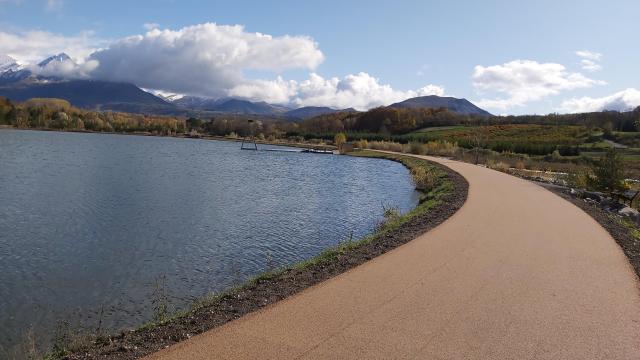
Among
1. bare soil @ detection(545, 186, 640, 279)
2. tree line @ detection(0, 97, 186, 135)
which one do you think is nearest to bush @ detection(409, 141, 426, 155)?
bare soil @ detection(545, 186, 640, 279)

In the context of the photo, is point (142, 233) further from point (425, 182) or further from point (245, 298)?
point (425, 182)

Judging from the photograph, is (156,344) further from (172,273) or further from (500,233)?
(500,233)

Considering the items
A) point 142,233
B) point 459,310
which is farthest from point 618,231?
point 142,233

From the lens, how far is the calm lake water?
381 inches

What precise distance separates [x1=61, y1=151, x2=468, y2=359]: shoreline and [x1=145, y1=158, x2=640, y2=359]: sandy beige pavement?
0.33 m

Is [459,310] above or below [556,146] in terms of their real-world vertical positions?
below

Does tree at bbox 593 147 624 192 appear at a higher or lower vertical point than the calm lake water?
higher

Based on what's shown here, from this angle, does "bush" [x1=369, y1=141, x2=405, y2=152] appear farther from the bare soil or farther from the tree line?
the tree line

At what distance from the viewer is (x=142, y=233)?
14.9m

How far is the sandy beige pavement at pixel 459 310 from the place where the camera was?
6.21 metres

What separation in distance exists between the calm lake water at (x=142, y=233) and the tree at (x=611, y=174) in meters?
8.88

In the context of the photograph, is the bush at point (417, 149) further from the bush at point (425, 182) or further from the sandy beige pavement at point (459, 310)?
the sandy beige pavement at point (459, 310)

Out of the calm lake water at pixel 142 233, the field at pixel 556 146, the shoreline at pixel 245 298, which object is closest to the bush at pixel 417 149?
the field at pixel 556 146

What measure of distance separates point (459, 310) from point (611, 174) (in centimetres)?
2061
